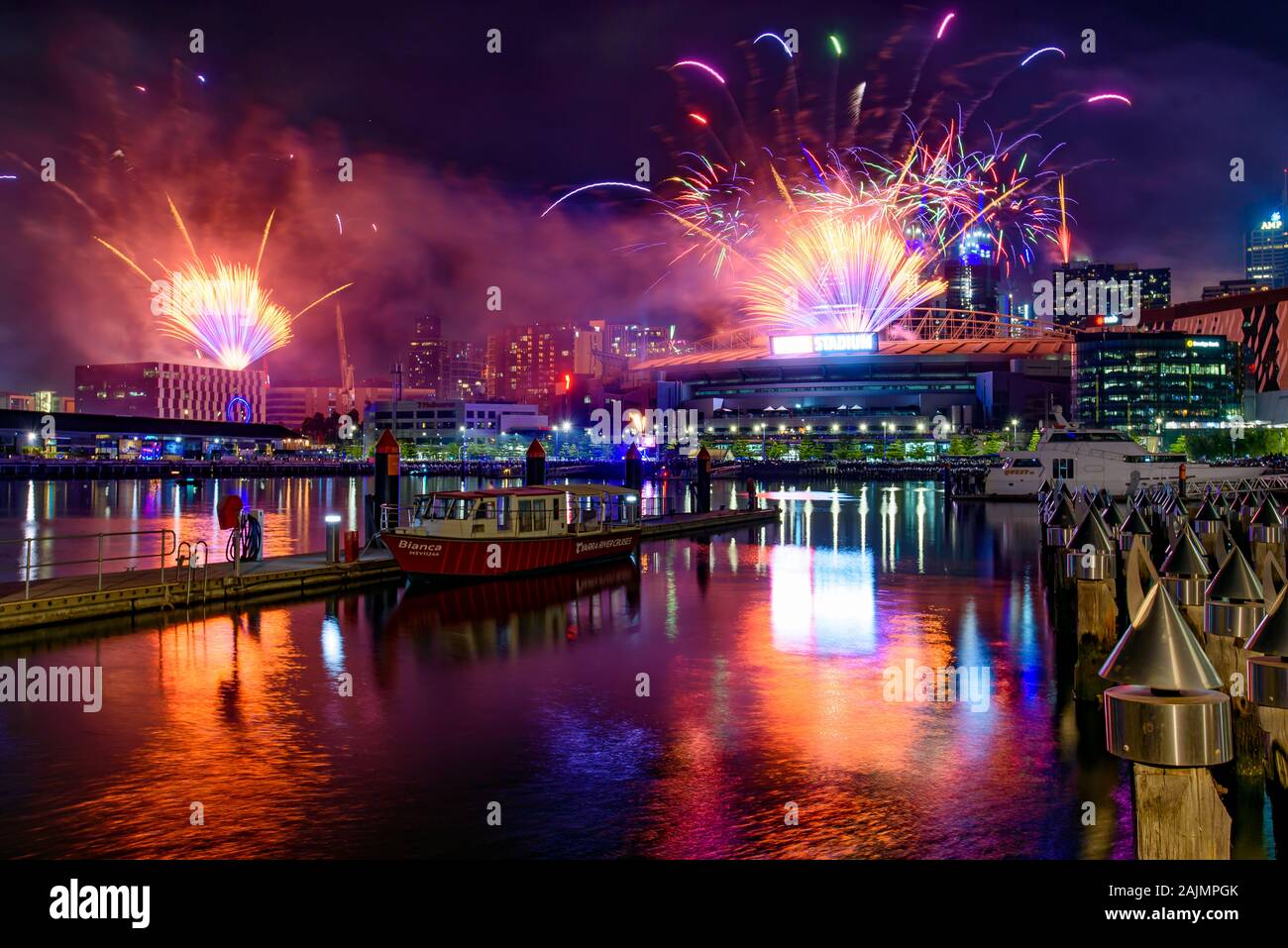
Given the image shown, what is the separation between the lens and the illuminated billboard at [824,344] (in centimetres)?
16762

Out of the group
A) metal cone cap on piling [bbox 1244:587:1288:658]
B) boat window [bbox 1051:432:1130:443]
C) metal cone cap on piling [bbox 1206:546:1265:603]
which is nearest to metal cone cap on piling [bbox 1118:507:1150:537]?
metal cone cap on piling [bbox 1206:546:1265:603]

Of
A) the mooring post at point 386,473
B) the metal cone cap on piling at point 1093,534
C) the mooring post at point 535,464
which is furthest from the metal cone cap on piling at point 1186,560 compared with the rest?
the mooring post at point 535,464

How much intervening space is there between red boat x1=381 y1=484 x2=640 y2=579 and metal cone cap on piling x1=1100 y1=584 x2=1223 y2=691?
83.2 feet

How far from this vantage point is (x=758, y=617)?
26.9 metres

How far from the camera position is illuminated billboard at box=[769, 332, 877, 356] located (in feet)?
550

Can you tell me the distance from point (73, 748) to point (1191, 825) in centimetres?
1394

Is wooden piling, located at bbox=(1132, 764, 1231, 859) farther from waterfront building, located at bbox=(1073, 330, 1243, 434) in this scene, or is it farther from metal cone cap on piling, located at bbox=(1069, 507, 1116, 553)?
waterfront building, located at bbox=(1073, 330, 1243, 434)

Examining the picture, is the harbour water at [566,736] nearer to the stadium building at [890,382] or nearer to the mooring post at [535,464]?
the mooring post at [535,464]

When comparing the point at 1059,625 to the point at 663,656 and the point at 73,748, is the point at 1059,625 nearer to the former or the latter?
the point at 663,656

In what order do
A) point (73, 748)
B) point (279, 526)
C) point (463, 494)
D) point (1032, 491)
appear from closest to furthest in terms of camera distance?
1. point (73, 748)
2. point (463, 494)
3. point (279, 526)
4. point (1032, 491)

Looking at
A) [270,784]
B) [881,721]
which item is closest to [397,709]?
[270,784]
